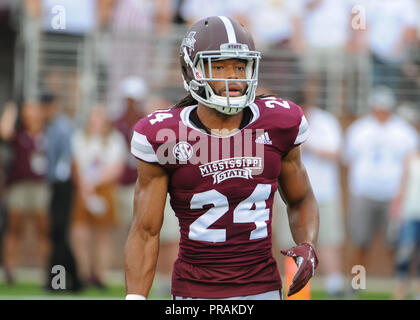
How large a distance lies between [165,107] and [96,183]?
3.81 ft

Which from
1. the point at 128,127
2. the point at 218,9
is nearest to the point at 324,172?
the point at 128,127

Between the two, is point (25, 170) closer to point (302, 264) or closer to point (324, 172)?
point (324, 172)

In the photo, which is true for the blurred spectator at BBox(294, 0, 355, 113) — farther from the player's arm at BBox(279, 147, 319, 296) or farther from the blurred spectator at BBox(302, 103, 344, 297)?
the player's arm at BBox(279, 147, 319, 296)

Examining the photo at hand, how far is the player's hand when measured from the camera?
3736 mm

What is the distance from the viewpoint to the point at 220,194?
3.84 metres

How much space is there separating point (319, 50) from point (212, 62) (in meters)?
6.58

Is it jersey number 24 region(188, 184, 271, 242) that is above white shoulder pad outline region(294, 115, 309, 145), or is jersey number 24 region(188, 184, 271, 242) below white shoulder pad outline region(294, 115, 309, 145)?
below

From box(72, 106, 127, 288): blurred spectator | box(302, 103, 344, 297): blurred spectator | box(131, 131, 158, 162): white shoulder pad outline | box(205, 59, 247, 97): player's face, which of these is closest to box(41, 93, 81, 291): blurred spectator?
box(72, 106, 127, 288): blurred spectator

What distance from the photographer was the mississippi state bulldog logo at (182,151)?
12.7ft

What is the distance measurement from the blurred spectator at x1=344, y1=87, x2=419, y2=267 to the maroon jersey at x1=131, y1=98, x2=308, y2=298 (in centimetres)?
544

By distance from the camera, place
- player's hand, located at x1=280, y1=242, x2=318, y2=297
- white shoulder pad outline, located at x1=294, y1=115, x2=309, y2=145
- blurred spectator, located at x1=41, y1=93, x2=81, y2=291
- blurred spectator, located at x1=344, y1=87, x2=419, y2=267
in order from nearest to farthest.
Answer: player's hand, located at x1=280, y1=242, x2=318, y2=297 → white shoulder pad outline, located at x1=294, y1=115, x2=309, y2=145 → blurred spectator, located at x1=41, y1=93, x2=81, y2=291 → blurred spectator, located at x1=344, y1=87, x2=419, y2=267

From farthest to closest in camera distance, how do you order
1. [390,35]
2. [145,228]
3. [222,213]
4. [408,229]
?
[390,35]
[408,229]
[145,228]
[222,213]

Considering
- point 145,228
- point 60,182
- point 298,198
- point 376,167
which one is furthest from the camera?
point 376,167

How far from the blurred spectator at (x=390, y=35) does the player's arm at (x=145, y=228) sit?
6.36 metres
